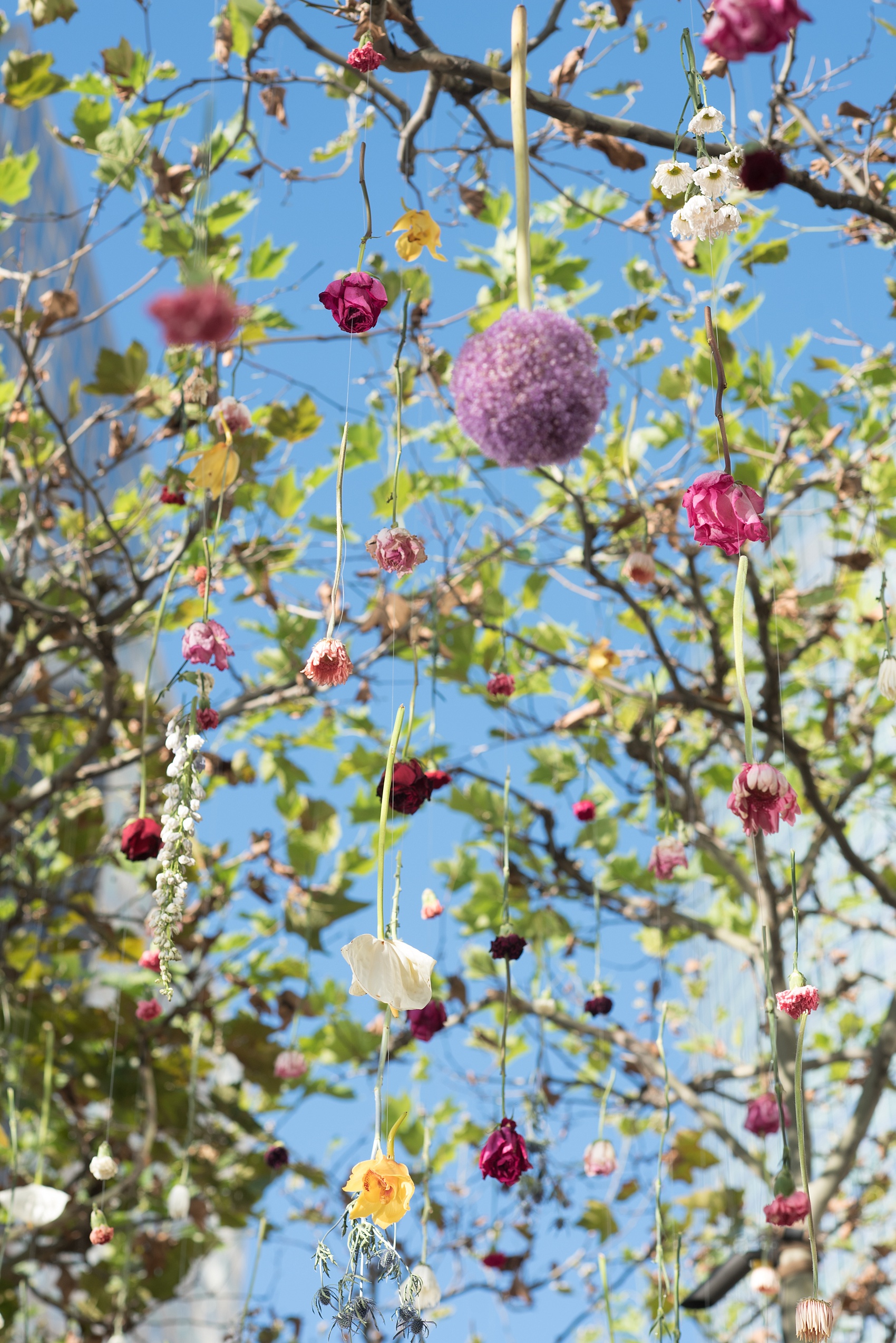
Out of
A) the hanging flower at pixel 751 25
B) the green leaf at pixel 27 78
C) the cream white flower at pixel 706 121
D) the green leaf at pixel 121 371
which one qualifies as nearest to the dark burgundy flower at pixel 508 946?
the cream white flower at pixel 706 121

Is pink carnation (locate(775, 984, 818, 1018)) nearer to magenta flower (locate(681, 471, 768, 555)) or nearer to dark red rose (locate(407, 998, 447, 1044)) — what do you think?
magenta flower (locate(681, 471, 768, 555))

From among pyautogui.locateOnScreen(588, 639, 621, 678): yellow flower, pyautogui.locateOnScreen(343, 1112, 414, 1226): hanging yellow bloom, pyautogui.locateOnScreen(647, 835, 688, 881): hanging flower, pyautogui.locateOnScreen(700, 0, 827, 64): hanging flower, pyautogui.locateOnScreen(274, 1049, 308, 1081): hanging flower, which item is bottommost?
pyautogui.locateOnScreen(343, 1112, 414, 1226): hanging yellow bloom

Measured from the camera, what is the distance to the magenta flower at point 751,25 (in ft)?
1.68

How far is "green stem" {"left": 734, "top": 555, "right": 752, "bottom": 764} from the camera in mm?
760

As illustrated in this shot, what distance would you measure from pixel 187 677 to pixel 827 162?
127 cm

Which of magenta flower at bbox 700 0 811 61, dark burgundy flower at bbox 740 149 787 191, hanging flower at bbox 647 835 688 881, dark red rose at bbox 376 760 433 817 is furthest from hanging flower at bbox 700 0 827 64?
hanging flower at bbox 647 835 688 881

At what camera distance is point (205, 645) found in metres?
1.12

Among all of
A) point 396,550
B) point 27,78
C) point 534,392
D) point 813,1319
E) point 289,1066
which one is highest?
point 27,78

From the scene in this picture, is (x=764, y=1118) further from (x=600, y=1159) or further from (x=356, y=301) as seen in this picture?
(x=356, y=301)

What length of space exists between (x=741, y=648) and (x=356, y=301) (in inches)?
14.8

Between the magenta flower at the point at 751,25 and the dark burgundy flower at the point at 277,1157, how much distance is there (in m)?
1.74

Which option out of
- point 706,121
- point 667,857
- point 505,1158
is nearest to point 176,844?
point 505,1158

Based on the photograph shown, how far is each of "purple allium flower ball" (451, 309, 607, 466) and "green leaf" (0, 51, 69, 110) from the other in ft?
3.54

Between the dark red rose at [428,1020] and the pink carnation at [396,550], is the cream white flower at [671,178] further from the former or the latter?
the dark red rose at [428,1020]
